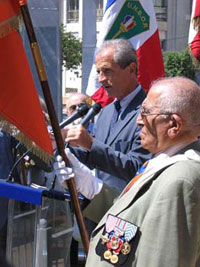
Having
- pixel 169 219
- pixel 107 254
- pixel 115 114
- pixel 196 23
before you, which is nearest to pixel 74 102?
pixel 196 23

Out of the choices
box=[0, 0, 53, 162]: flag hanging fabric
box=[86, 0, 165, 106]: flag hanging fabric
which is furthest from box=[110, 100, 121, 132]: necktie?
box=[86, 0, 165, 106]: flag hanging fabric

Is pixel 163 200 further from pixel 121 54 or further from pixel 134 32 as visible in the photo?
pixel 134 32

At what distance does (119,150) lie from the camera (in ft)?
10.6

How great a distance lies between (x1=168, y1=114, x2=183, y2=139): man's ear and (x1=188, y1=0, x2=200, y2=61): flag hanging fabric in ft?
6.71

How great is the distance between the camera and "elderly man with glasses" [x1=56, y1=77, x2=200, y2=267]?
184 centimetres

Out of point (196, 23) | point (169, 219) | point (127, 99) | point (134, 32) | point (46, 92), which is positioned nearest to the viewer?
point (169, 219)

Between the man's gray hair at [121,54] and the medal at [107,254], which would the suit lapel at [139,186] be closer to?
the medal at [107,254]

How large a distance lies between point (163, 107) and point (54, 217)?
1243 mm

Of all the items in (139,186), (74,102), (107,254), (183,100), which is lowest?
(74,102)

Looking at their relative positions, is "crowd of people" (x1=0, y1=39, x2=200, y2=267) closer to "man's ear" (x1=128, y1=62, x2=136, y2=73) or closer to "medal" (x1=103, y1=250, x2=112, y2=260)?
"medal" (x1=103, y1=250, x2=112, y2=260)

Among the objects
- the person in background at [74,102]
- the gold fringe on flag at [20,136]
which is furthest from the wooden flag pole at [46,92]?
the person in background at [74,102]

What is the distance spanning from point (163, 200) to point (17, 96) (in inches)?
49.8

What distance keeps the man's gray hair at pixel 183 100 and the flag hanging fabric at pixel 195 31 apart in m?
1.94

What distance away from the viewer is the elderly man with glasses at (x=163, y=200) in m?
1.84
